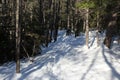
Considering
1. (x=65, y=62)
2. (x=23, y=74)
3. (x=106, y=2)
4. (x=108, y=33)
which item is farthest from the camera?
(x=108, y=33)

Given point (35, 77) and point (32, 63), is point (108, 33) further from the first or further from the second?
point (35, 77)

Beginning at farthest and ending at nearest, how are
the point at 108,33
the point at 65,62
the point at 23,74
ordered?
the point at 108,33
the point at 65,62
the point at 23,74

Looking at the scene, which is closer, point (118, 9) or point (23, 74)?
point (23, 74)

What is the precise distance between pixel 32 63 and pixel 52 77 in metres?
4.83

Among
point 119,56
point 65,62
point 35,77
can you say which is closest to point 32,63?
point 65,62

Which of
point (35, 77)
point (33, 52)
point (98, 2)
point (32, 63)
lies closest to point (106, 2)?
point (98, 2)

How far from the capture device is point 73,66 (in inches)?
768

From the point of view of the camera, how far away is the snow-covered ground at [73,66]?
1723 cm

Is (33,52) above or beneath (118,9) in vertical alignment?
beneath

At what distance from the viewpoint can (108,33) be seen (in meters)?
24.1

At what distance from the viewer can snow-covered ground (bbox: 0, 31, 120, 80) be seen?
56.5ft

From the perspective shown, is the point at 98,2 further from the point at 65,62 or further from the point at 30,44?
the point at 30,44

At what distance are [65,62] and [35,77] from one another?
13.3 ft

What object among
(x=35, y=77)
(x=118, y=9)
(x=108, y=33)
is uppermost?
(x=118, y=9)
